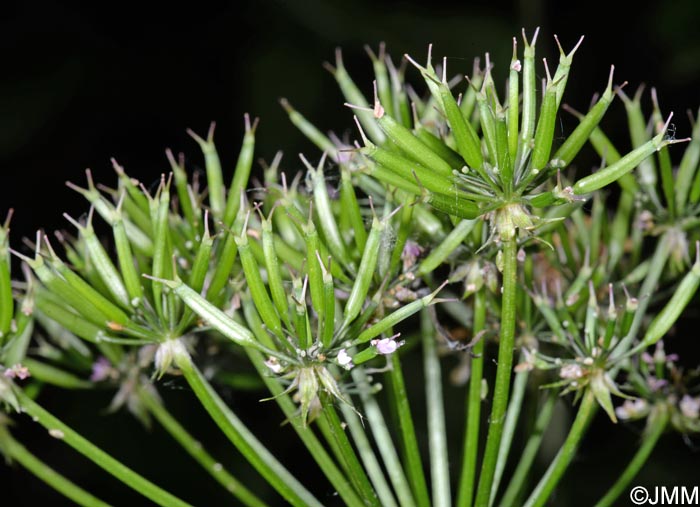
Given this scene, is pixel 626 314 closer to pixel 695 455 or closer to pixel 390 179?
pixel 390 179

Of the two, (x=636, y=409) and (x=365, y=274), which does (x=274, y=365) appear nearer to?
(x=365, y=274)

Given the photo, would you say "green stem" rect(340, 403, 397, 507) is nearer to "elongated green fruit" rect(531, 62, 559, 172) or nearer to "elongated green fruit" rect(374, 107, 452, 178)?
"elongated green fruit" rect(374, 107, 452, 178)

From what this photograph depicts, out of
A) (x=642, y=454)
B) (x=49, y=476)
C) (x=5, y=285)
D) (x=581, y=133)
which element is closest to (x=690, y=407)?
(x=642, y=454)

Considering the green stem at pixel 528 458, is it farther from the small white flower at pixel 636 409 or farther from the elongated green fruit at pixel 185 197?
the elongated green fruit at pixel 185 197

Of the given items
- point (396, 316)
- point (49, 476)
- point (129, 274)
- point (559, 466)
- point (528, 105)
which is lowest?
point (49, 476)

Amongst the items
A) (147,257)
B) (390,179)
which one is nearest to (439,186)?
(390,179)

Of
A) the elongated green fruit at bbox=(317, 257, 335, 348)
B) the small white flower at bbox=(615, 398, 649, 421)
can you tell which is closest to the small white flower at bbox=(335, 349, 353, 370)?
the elongated green fruit at bbox=(317, 257, 335, 348)
